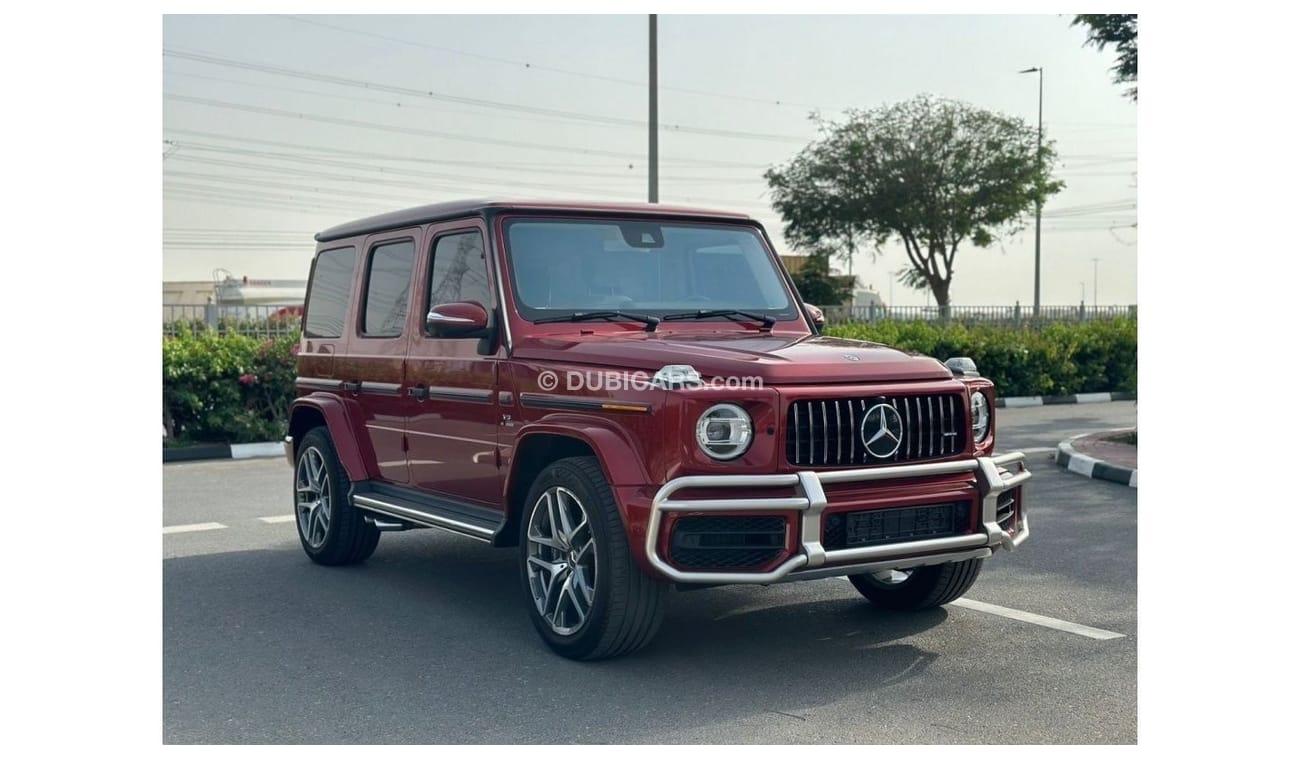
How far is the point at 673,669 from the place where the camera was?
18.4 feet

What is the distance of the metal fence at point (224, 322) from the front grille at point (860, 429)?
38.2ft

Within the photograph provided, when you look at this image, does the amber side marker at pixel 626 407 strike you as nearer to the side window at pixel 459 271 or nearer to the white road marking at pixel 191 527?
the side window at pixel 459 271

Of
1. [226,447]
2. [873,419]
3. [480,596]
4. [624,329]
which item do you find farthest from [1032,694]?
[226,447]

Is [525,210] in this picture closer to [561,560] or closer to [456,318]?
[456,318]

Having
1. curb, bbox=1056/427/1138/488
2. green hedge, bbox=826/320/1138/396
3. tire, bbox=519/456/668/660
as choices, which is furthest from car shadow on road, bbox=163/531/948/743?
green hedge, bbox=826/320/1138/396

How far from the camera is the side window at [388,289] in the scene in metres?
7.35

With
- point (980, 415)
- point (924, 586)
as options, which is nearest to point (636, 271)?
point (980, 415)

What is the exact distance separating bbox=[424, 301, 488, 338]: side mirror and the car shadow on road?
1.44 m

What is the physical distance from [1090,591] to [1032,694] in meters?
2.11

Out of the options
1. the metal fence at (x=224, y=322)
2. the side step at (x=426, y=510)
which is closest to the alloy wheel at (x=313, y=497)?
the side step at (x=426, y=510)

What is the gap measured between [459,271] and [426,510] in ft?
4.08

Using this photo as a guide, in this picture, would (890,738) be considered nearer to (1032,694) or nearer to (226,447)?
(1032,694)

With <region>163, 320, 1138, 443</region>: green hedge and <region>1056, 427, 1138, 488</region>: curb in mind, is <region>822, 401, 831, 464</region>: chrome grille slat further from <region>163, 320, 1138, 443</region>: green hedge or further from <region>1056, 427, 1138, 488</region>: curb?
<region>163, 320, 1138, 443</region>: green hedge

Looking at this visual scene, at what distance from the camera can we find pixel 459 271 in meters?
6.86
